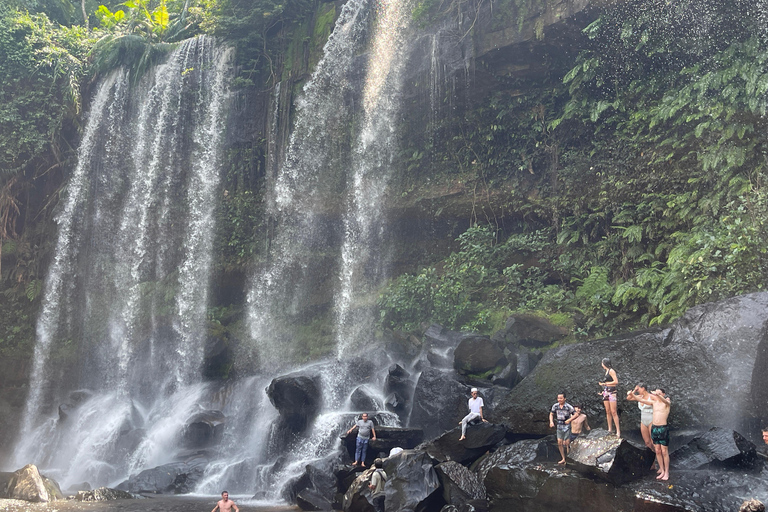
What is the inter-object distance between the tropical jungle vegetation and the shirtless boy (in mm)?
3864

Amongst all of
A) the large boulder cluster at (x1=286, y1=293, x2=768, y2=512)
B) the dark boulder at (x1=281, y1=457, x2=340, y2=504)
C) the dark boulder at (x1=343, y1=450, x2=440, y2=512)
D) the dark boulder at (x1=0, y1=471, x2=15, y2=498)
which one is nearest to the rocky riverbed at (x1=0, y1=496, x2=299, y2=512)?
the dark boulder at (x1=281, y1=457, x2=340, y2=504)

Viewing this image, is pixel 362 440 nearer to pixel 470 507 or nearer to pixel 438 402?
pixel 438 402

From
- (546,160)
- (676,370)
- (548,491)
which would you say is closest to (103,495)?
(548,491)

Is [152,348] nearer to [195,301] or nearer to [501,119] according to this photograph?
[195,301]

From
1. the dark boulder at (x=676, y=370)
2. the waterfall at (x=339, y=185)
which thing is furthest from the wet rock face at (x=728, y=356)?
the waterfall at (x=339, y=185)

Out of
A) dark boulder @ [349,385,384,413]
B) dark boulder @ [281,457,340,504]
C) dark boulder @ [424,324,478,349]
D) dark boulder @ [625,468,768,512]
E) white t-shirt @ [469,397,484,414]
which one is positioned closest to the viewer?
dark boulder @ [625,468,768,512]

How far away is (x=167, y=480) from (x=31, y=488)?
2704 mm

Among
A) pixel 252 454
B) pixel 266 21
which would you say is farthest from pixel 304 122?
pixel 252 454

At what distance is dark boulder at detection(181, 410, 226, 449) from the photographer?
49.2 ft

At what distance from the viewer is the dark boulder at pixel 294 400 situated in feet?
43.9

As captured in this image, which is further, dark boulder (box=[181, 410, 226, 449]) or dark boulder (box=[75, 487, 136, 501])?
dark boulder (box=[181, 410, 226, 449])

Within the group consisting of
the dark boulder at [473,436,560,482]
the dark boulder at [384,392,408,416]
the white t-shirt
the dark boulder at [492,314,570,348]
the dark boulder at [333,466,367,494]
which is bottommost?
the dark boulder at [333,466,367,494]

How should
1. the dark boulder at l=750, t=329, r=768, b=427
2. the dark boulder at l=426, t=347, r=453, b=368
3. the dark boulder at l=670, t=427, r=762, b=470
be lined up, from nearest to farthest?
1. the dark boulder at l=670, t=427, r=762, b=470
2. the dark boulder at l=750, t=329, r=768, b=427
3. the dark boulder at l=426, t=347, r=453, b=368

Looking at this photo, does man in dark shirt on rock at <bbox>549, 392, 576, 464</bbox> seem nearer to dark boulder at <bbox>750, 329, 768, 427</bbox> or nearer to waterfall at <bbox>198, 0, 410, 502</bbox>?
dark boulder at <bbox>750, 329, 768, 427</bbox>
